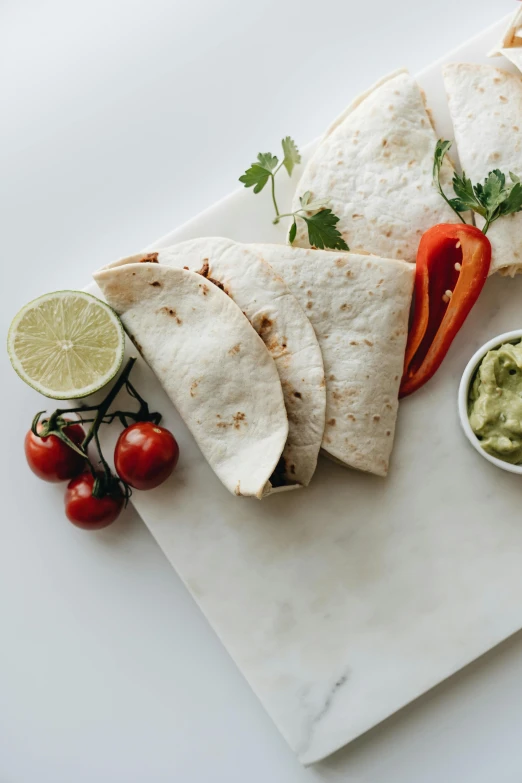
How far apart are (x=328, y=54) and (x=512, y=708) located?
3.23 metres

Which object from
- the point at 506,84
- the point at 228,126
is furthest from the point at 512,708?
the point at 228,126

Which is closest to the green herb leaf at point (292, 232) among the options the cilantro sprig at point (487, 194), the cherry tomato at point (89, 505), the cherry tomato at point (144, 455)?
the cilantro sprig at point (487, 194)

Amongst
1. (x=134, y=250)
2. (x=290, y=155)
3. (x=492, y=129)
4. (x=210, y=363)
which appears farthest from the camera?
(x=134, y=250)

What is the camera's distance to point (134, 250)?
3287mm

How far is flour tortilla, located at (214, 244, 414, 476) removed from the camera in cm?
275

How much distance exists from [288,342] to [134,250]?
1.05 m

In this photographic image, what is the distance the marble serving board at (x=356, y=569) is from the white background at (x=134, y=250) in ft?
0.84

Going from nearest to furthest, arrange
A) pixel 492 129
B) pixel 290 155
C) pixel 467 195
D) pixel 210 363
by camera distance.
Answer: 1. pixel 210 363
2. pixel 467 195
3. pixel 492 129
4. pixel 290 155

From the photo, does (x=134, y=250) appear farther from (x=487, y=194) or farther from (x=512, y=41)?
(x=512, y=41)

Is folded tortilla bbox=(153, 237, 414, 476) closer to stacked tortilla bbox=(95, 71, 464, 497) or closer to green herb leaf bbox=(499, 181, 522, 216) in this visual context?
stacked tortilla bbox=(95, 71, 464, 497)

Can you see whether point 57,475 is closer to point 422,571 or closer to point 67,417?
point 67,417

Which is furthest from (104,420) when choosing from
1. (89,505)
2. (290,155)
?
(290,155)

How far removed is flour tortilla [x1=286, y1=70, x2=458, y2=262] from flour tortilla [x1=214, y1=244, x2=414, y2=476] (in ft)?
0.56

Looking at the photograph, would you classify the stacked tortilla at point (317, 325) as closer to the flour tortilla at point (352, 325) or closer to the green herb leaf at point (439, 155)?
the flour tortilla at point (352, 325)
